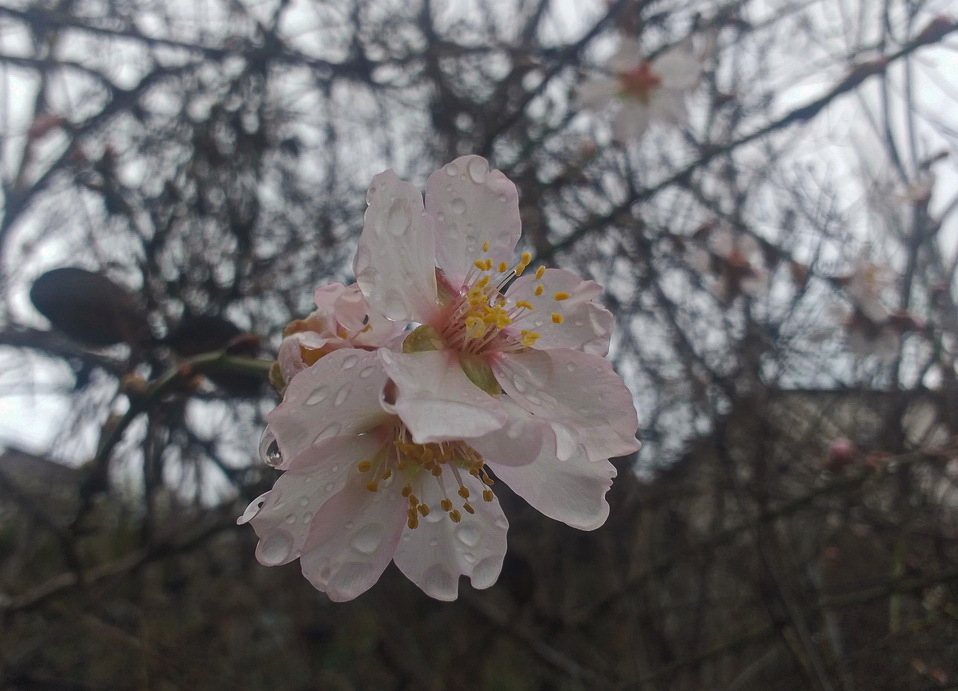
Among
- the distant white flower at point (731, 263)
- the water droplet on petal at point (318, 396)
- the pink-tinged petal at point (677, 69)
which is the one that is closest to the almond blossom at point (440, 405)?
the water droplet on petal at point (318, 396)

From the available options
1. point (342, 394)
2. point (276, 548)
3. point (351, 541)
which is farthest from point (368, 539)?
point (342, 394)

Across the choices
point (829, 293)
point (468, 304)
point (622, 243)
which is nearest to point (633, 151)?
point (622, 243)

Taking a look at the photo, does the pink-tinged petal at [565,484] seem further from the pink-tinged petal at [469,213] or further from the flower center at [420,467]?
the pink-tinged petal at [469,213]

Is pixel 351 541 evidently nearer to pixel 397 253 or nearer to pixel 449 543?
pixel 449 543

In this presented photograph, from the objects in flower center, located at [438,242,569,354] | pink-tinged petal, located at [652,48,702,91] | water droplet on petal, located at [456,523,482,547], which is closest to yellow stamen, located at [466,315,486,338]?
flower center, located at [438,242,569,354]

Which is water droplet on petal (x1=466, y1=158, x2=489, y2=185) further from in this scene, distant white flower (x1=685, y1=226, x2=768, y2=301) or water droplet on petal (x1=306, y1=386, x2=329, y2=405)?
distant white flower (x1=685, y1=226, x2=768, y2=301)

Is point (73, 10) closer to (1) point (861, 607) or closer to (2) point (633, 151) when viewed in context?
(2) point (633, 151)

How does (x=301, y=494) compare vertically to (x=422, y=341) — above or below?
below
